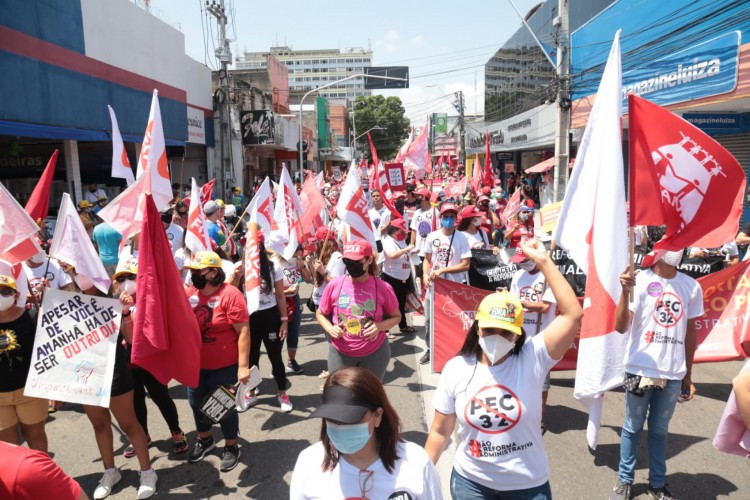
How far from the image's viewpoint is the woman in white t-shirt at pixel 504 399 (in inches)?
99.3

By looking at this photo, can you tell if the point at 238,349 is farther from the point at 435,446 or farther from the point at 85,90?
the point at 85,90

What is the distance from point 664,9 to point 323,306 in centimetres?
1543

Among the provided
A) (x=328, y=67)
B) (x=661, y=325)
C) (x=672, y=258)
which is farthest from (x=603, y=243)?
(x=328, y=67)

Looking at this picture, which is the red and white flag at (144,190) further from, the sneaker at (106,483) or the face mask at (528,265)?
the face mask at (528,265)

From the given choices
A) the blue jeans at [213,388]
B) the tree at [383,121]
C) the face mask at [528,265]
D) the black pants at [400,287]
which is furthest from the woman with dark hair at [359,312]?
the tree at [383,121]

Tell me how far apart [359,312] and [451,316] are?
1.60 metres

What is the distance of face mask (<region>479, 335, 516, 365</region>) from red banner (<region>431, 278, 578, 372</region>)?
282 centimetres

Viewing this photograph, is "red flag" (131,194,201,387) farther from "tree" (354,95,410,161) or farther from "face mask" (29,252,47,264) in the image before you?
"tree" (354,95,410,161)

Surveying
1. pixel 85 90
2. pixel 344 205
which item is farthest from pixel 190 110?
pixel 344 205

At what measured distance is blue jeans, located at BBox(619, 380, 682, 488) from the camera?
3.51 meters

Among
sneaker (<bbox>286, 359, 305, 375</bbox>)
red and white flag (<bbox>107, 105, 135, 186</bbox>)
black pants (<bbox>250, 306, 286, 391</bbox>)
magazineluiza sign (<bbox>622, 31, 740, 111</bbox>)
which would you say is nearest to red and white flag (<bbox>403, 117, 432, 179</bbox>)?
magazineluiza sign (<bbox>622, 31, 740, 111</bbox>)

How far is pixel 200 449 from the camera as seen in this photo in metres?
4.39

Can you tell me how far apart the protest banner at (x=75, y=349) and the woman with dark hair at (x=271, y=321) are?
5.28ft

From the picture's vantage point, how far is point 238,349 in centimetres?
418
